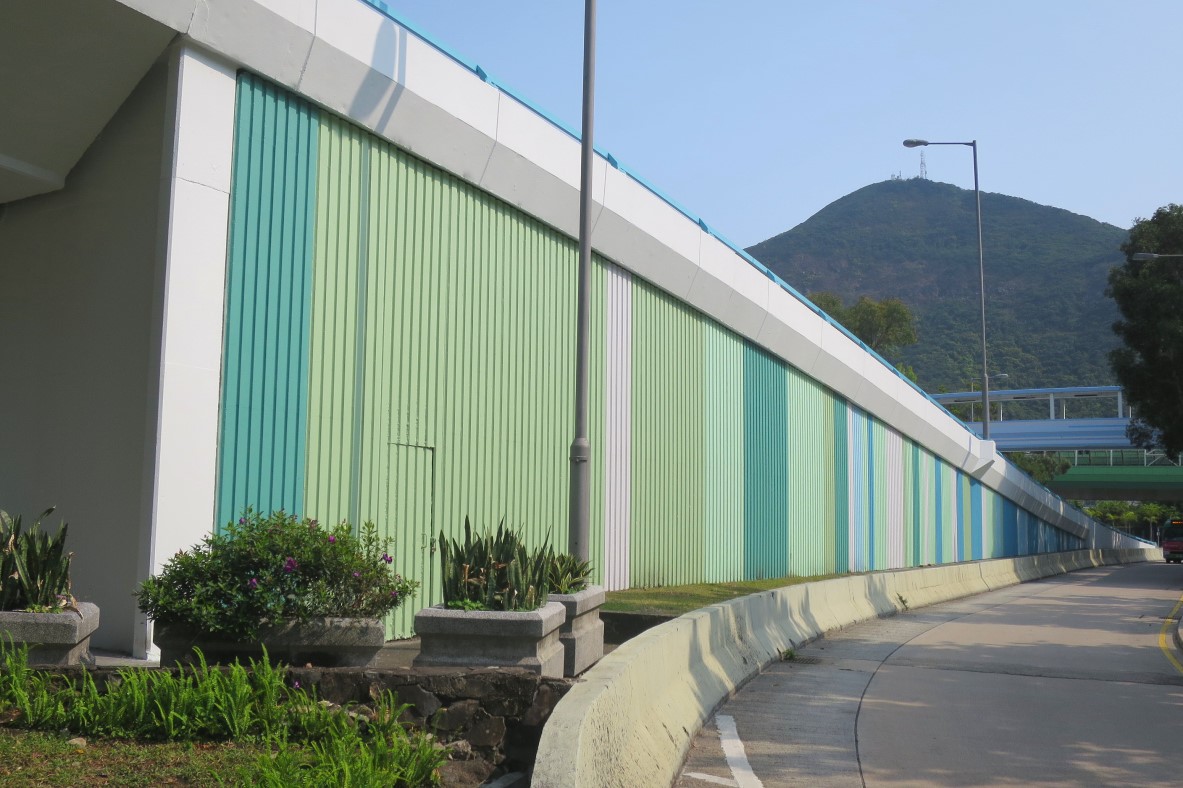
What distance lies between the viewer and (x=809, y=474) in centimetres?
2827

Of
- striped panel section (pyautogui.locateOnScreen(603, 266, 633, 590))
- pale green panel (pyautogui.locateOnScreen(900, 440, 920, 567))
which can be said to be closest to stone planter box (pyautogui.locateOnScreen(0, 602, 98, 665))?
striped panel section (pyautogui.locateOnScreen(603, 266, 633, 590))

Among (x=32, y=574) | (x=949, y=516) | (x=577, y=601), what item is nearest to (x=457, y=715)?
(x=577, y=601)

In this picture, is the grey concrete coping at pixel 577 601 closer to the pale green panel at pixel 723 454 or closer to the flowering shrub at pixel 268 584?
the flowering shrub at pixel 268 584

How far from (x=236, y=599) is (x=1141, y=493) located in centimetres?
8513

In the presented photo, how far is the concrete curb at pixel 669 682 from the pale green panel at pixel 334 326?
14.5 feet

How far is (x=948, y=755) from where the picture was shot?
848cm

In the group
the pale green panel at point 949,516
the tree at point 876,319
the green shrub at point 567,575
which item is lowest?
the green shrub at point 567,575

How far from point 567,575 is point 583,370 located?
10.1ft

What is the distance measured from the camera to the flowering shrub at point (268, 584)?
7.81 metres

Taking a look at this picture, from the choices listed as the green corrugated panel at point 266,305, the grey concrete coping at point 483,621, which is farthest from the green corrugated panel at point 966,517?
the grey concrete coping at point 483,621

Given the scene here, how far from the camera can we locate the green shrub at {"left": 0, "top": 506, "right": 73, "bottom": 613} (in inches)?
297

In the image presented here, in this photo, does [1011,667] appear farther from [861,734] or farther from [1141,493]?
[1141,493]

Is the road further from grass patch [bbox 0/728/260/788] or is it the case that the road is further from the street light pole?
grass patch [bbox 0/728/260/788]

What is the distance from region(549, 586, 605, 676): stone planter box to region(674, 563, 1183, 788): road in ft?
3.99
